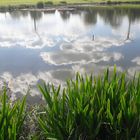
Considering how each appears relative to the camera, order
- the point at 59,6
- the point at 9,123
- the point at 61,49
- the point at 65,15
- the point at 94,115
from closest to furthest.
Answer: the point at 9,123
the point at 94,115
the point at 61,49
the point at 65,15
the point at 59,6

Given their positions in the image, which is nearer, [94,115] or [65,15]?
[94,115]

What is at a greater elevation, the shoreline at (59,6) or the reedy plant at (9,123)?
the reedy plant at (9,123)

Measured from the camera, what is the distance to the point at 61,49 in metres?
14.6

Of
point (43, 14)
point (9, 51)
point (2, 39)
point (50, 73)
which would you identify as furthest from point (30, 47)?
point (43, 14)

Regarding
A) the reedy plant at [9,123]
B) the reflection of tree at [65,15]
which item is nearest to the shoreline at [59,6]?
the reflection of tree at [65,15]

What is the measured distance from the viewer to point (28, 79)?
1026cm

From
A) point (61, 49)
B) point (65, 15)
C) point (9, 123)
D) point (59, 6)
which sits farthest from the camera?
point (59, 6)

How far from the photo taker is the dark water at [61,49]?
10.9 meters

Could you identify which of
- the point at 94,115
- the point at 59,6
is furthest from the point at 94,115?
the point at 59,6

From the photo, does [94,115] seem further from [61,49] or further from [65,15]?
[65,15]

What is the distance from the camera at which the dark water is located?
1087 cm

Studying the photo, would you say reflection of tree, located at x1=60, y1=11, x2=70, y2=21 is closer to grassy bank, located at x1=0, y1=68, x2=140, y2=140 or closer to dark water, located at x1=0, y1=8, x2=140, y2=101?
dark water, located at x1=0, y1=8, x2=140, y2=101

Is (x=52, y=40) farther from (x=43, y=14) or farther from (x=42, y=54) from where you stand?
(x=43, y=14)

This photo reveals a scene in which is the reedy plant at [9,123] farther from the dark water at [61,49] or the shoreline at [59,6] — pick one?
the shoreline at [59,6]
